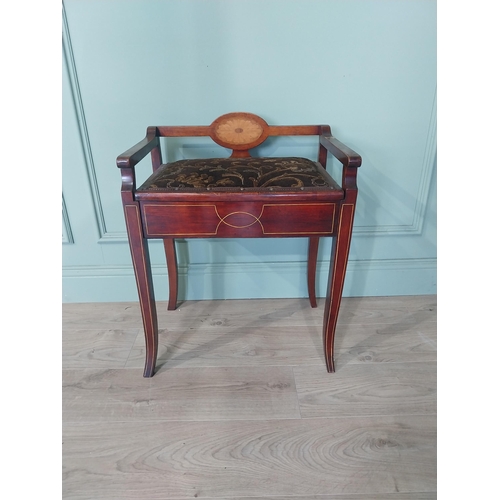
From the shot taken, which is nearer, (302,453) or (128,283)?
(302,453)

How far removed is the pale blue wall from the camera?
4.09 feet

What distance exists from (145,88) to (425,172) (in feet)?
3.51

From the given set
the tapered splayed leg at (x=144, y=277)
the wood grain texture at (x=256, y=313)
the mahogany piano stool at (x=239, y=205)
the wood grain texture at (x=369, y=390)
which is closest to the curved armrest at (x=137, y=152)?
the mahogany piano stool at (x=239, y=205)

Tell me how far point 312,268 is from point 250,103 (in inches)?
25.8

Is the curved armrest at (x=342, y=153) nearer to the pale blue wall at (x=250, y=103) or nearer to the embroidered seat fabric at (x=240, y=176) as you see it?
the embroidered seat fabric at (x=240, y=176)

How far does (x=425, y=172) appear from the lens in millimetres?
1472

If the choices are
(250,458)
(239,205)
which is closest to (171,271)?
(239,205)

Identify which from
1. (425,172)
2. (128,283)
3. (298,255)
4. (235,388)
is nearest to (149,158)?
(128,283)

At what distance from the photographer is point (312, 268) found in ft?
4.98

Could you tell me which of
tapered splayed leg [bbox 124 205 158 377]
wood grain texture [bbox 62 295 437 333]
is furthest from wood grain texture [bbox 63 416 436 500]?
wood grain texture [bbox 62 295 437 333]

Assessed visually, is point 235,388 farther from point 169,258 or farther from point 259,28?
point 259,28

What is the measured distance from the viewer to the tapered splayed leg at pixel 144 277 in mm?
1021

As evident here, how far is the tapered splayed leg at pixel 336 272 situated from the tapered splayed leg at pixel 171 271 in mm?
617

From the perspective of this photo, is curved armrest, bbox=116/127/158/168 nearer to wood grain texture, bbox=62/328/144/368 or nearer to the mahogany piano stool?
the mahogany piano stool
